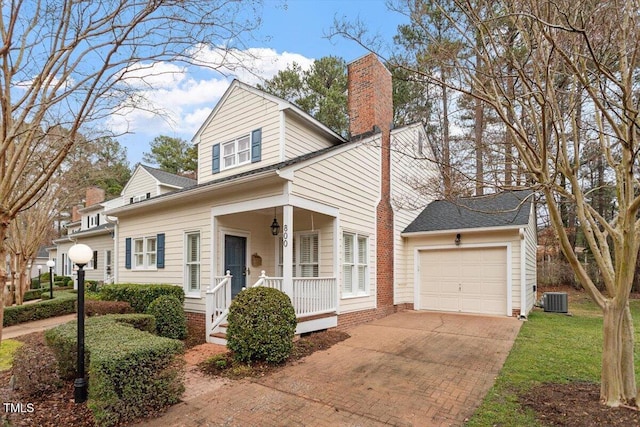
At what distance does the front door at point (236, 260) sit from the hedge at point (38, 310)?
7.41 metres

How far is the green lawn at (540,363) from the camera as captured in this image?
410 centimetres

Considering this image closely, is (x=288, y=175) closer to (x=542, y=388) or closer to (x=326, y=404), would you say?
(x=326, y=404)

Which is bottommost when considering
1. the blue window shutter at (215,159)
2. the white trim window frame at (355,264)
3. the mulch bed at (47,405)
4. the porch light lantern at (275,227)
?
the mulch bed at (47,405)

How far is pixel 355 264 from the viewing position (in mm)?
9664

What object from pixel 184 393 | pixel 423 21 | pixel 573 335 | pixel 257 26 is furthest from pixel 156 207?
pixel 573 335

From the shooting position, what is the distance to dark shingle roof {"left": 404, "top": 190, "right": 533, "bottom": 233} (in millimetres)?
10820

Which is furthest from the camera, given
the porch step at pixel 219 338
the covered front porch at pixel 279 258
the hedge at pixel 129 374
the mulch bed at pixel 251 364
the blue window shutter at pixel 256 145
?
the blue window shutter at pixel 256 145

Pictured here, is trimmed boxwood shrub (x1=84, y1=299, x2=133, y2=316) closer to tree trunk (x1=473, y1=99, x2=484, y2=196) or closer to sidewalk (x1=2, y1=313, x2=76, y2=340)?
sidewalk (x1=2, y1=313, x2=76, y2=340)

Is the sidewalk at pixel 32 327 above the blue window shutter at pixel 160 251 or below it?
below

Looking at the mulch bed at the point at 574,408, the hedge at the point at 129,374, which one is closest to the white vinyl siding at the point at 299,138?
the hedge at the point at 129,374

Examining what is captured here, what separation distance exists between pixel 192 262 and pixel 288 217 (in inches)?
149

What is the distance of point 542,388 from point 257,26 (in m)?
5.78

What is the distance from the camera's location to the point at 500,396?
460 centimetres

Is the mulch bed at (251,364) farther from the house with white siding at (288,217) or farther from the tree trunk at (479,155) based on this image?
the tree trunk at (479,155)
